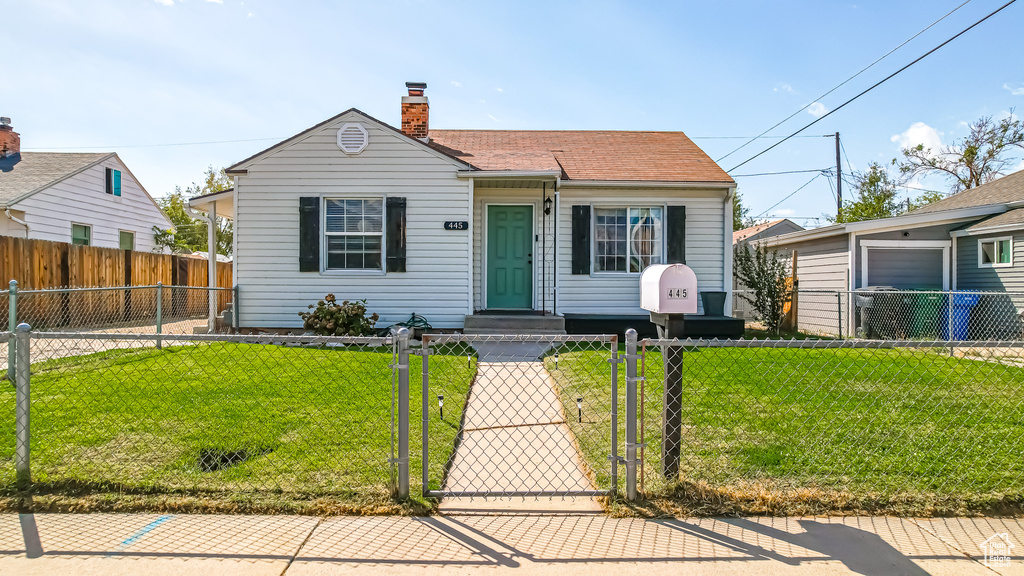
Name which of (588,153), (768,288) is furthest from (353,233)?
(768,288)

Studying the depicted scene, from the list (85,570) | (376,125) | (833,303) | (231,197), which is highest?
(376,125)

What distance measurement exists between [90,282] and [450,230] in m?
9.37

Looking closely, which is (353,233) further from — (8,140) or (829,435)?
(8,140)

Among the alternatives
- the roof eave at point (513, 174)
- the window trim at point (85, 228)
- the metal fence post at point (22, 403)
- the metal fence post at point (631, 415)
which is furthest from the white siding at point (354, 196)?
the window trim at point (85, 228)

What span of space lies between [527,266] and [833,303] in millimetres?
6780

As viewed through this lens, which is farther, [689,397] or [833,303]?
[833,303]

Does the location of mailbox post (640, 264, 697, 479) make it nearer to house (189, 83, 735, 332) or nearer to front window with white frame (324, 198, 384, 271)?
house (189, 83, 735, 332)

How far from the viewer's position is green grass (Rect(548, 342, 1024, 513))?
3307mm

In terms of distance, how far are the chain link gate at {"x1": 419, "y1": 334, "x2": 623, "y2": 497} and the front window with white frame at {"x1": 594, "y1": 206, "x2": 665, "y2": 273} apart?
4.46m

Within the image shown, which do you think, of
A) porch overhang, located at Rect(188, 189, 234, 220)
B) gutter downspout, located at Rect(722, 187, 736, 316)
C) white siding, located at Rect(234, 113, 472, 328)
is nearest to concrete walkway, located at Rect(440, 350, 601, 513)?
white siding, located at Rect(234, 113, 472, 328)

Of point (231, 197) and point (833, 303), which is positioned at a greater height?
point (231, 197)

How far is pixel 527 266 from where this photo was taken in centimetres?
1098

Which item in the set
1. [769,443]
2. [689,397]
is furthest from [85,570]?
[689,397]

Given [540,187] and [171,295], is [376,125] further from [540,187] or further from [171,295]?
[171,295]
